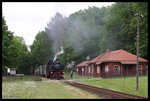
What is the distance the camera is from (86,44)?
57250 millimetres

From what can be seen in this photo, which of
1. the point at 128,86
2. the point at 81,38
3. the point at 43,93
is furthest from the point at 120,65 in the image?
the point at 81,38

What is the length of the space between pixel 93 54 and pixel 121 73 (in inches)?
1001

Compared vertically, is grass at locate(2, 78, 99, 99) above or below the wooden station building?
below

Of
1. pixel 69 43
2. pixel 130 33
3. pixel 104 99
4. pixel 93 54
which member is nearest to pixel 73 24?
pixel 69 43

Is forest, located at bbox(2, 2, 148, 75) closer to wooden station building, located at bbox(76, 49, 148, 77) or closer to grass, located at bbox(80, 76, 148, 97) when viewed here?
wooden station building, located at bbox(76, 49, 148, 77)

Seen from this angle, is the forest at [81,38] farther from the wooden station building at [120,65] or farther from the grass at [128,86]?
the grass at [128,86]

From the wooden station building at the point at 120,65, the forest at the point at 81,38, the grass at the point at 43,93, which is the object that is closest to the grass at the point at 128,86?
the grass at the point at 43,93

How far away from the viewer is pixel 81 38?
188ft

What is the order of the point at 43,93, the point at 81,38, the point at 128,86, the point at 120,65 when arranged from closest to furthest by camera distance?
1. the point at 43,93
2. the point at 128,86
3. the point at 120,65
4. the point at 81,38

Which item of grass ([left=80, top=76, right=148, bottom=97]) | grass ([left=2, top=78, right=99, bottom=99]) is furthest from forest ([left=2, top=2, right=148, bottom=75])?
grass ([left=2, top=78, right=99, bottom=99])

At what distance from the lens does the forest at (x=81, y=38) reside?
39.6 metres

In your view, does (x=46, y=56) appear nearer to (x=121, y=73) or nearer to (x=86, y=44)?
(x=86, y=44)

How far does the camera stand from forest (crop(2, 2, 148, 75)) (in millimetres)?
39625

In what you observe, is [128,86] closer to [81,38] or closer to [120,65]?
[120,65]
